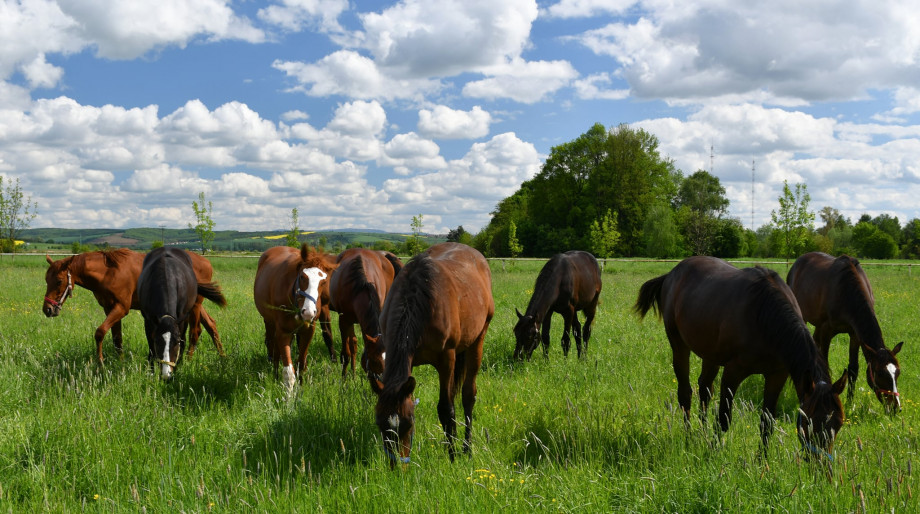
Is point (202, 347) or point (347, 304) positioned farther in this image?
point (202, 347)

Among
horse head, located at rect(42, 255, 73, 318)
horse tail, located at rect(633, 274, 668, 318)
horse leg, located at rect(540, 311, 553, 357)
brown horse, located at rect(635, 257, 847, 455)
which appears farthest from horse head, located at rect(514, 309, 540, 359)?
horse head, located at rect(42, 255, 73, 318)

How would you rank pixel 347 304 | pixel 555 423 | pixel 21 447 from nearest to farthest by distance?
1. pixel 21 447
2. pixel 555 423
3. pixel 347 304

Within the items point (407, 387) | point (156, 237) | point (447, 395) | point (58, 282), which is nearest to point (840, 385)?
point (447, 395)

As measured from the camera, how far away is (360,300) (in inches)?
271

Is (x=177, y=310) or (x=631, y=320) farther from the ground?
(x=177, y=310)

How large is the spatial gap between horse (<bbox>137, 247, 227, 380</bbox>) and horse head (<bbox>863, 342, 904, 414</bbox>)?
8109 mm

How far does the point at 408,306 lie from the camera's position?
4.41m

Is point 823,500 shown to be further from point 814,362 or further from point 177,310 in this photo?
point 177,310

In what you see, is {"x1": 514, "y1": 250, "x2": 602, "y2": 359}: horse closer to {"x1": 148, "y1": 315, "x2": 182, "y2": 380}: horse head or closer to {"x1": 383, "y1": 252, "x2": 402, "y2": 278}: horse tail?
{"x1": 383, "y1": 252, "x2": 402, "y2": 278}: horse tail

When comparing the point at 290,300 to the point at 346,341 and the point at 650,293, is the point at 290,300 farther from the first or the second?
the point at 650,293

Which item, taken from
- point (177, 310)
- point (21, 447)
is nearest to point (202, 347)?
point (177, 310)

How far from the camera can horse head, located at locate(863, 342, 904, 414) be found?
5855mm

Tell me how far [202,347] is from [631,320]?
9221 millimetres

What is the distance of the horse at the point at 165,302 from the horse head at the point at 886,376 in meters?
8.11
